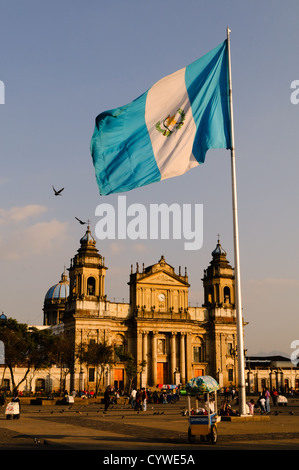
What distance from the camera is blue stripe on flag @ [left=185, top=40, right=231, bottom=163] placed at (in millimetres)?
19531

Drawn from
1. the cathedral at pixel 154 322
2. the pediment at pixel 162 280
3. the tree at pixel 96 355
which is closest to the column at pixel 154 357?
the cathedral at pixel 154 322

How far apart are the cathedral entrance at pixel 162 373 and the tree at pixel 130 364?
3.28 metres

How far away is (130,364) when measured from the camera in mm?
78250

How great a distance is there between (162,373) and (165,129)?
68.7 metres

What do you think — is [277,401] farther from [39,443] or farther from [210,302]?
[210,302]

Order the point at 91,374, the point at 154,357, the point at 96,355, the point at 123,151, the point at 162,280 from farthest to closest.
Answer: the point at 162,280
the point at 154,357
the point at 91,374
the point at 96,355
the point at 123,151

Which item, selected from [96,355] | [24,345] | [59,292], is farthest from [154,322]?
[59,292]

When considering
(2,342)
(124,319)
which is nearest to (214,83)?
(2,342)

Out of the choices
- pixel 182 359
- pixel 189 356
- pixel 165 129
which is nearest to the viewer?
pixel 165 129

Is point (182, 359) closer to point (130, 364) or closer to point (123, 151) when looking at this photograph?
point (130, 364)

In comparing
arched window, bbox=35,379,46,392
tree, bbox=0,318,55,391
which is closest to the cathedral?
arched window, bbox=35,379,46,392

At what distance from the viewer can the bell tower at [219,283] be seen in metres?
90.4

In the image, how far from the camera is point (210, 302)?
91562mm
